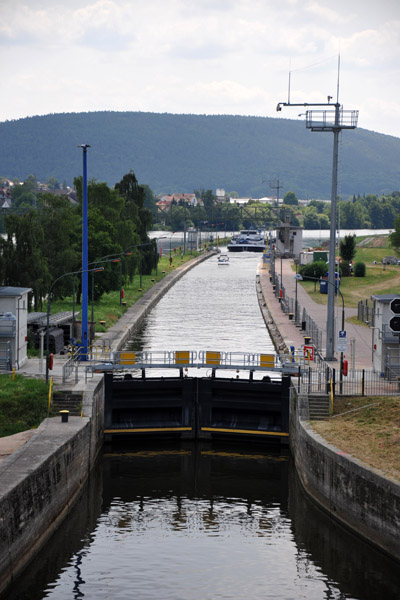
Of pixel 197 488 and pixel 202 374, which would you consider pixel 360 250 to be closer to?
pixel 202 374

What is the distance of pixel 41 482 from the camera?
33.2 meters

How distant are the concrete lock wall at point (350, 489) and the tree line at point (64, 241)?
2592cm

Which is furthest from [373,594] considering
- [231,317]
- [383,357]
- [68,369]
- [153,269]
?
[153,269]

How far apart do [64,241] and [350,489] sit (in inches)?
2334

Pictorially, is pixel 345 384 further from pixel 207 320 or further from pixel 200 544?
pixel 207 320

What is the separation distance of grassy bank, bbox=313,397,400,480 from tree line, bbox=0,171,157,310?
23604mm

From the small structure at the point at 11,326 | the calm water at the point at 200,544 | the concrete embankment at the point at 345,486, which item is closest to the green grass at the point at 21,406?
the small structure at the point at 11,326

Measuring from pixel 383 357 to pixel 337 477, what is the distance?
46.1ft

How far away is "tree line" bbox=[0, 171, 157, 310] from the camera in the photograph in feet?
257

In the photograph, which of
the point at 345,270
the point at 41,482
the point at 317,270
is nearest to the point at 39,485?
the point at 41,482

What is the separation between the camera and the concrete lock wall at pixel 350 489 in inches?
1232

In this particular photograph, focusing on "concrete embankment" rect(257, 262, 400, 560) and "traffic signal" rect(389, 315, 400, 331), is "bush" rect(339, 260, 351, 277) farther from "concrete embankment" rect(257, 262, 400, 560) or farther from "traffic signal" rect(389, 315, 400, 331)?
"concrete embankment" rect(257, 262, 400, 560)

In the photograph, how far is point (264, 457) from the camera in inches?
1802

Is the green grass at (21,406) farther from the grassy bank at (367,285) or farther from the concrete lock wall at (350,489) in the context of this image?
the grassy bank at (367,285)
